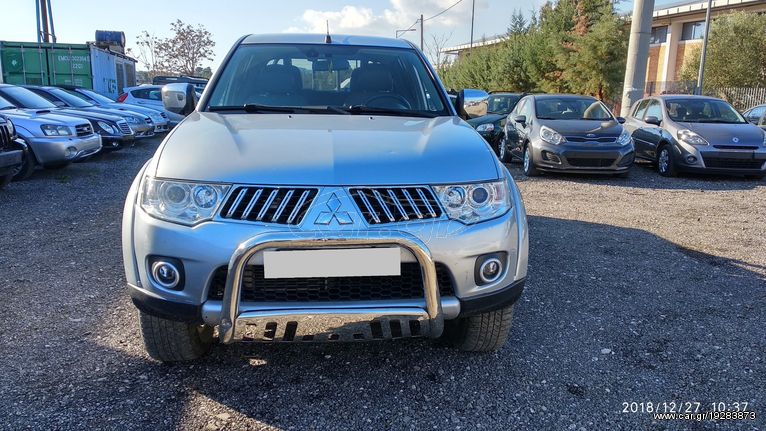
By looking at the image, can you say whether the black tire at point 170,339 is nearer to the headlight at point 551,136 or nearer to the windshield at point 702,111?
the headlight at point 551,136

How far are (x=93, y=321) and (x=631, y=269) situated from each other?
3900 millimetres

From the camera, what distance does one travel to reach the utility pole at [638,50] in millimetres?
14345

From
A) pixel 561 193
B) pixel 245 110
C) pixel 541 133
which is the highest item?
pixel 245 110

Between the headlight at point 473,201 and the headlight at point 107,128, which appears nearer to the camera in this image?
the headlight at point 473,201

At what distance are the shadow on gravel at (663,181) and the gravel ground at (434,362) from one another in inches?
165

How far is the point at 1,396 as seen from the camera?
100 inches

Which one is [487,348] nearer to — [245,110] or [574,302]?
[574,302]

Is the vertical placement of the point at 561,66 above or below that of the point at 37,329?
above

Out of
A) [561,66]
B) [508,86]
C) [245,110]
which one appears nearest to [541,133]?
[245,110]

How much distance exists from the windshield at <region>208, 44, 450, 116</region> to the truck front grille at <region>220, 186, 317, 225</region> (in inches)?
45.6

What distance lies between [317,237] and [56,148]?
324 inches

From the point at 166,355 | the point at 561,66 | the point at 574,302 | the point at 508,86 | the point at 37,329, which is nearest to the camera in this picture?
the point at 166,355

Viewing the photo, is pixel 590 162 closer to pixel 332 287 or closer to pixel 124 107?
pixel 332 287

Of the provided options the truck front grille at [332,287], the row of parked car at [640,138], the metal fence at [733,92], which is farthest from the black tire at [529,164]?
the metal fence at [733,92]
